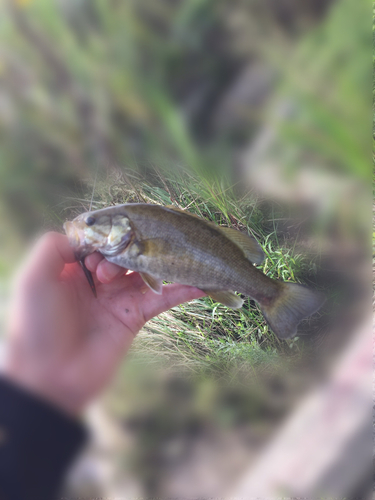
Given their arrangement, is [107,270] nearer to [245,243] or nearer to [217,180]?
[245,243]

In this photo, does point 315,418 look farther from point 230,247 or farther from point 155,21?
point 155,21

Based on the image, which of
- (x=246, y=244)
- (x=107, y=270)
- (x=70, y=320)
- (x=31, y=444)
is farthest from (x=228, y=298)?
(x=31, y=444)

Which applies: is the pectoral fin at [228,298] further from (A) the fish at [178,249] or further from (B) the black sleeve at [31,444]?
(B) the black sleeve at [31,444]

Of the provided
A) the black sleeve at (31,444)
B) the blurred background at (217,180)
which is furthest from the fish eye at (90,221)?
the black sleeve at (31,444)

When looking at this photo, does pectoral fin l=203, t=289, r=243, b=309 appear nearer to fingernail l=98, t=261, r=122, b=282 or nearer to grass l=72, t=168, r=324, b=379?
fingernail l=98, t=261, r=122, b=282

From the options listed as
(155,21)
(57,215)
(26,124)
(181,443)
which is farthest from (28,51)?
(181,443)

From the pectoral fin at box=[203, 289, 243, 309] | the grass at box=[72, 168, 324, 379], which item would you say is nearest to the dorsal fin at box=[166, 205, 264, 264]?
the pectoral fin at box=[203, 289, 243, 309]
